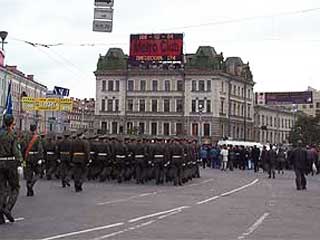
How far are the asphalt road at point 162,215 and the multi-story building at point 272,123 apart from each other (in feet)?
423

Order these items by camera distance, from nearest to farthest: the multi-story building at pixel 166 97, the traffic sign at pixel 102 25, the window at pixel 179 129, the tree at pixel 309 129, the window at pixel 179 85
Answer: the traffic sign at pixel 102 25, the tree at pixel 309 129, the window at pixel 179 129, the multi-story building at pixel 166 97, the window at pixel 179 85

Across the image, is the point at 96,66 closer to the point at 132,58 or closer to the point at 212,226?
the point at 132,58

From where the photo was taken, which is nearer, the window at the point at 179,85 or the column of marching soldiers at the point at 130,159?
the column of marching soldiers at the point at 130,159

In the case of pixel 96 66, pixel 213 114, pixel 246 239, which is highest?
pixel 96 66

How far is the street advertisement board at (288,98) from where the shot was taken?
96750 millimetres

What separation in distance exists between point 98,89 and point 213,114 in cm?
2208

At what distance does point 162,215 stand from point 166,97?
11783 centimetres

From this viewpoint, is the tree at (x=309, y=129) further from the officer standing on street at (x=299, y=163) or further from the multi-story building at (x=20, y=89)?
the officer standing on street at (x=299, y=163)

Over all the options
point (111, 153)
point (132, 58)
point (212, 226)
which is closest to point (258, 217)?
point (212, 226)

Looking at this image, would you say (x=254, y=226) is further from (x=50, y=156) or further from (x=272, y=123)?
(x=272, y=123)

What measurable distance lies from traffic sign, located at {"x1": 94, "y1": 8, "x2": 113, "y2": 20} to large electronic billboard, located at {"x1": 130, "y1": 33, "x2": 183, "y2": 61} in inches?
2267

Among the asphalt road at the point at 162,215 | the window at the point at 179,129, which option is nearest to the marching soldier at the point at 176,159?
the asphalt road at the point at 162,215

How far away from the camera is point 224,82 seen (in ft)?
443

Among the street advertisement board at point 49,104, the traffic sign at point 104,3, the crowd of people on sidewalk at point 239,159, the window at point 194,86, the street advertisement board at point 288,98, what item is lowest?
the crowd of people on sidewalk at point 239,159
